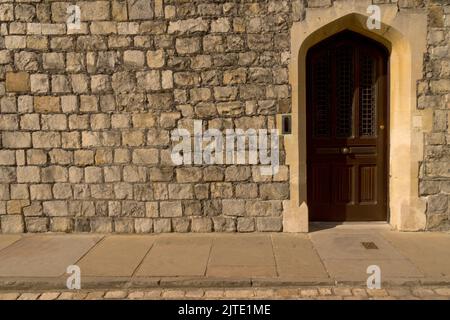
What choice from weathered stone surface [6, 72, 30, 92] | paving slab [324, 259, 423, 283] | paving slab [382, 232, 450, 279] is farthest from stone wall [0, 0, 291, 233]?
paving slab [382, 232, 450, 279]

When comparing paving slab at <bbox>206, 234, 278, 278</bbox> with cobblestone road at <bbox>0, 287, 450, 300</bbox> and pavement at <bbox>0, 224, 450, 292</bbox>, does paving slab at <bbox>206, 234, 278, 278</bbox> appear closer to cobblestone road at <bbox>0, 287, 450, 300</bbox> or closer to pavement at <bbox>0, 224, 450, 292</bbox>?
pavement at <bbox>0, 224, 450, 292</bbox>

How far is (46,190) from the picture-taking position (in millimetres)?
5488

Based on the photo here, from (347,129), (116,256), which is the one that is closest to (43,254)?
(116,256)

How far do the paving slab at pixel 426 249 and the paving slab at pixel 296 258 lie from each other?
3.45 feet

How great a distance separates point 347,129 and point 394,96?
774 millimetres

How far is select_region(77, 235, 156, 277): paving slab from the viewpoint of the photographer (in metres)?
4.18

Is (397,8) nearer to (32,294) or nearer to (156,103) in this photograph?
(156,103)

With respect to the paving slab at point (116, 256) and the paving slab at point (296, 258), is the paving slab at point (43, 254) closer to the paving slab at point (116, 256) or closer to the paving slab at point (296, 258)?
the paving slab at point (116, 256)

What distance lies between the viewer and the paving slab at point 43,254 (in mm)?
4219

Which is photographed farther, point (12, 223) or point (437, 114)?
point (12, 223)

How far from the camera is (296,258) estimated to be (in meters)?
4.48

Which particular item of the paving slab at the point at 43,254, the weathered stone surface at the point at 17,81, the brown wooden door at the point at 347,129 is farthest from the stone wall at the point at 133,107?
the brown wooden door at the point at 347,129

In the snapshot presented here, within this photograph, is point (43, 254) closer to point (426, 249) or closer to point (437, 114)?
point (426, 249)

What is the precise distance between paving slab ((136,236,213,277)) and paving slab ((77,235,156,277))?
117 millimetres
